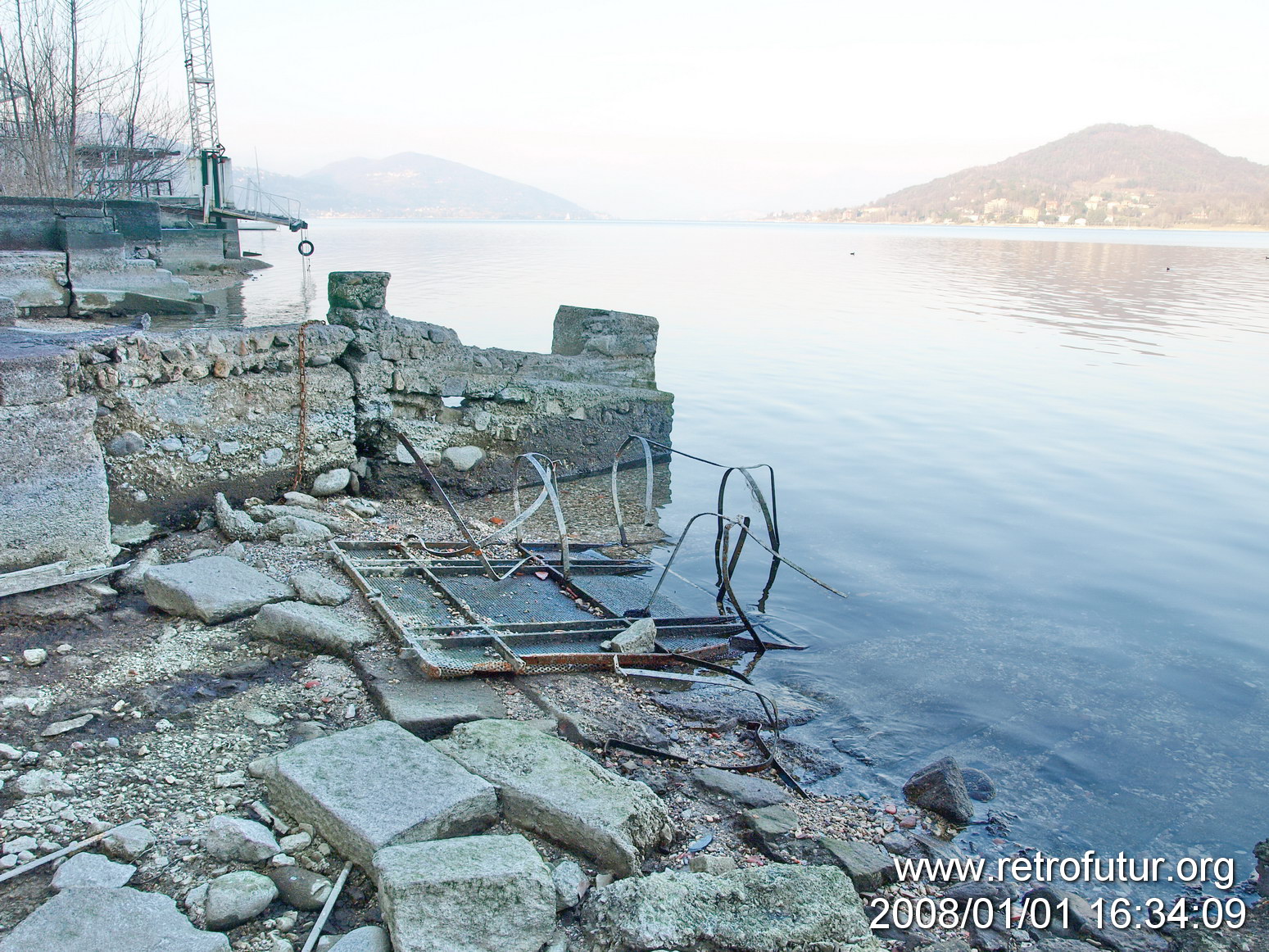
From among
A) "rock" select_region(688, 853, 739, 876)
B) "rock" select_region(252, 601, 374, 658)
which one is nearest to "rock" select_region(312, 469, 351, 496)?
"rock" select_region(252, 601, 374, 658)

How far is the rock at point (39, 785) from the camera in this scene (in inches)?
129

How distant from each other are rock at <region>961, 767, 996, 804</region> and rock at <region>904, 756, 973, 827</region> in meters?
0.06

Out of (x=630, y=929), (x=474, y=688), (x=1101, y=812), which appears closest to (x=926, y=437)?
(x=1101, y=812)

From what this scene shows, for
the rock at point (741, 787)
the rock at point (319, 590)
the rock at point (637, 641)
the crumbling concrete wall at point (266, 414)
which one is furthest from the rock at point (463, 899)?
the crumbling concrete wall at point (266, 414)

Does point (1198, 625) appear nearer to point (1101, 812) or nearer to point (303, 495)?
point (1101, 812)

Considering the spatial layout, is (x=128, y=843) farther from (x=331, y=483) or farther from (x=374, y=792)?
(x=331, y=483)

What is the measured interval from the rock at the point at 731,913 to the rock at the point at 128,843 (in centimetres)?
148

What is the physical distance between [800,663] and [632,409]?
432 centimetres

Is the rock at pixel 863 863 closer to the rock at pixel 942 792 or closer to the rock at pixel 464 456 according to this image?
the rock at pixel 942 792

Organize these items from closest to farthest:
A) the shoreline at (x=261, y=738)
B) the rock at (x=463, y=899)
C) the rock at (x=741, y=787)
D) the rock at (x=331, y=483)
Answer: the rock at (x=463, y=899) < the shoreline at (x=261, y=738) < the rock at (x=741, y=787) < the rock at (x=331, y=483)

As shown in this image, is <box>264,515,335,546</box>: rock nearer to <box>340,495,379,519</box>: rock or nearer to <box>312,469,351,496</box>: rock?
<box>340,495,379,519</box>: rock

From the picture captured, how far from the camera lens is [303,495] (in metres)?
6.98

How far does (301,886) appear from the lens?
9.57ft

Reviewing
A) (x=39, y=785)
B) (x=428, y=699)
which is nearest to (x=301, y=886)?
(x=39, y=785)
